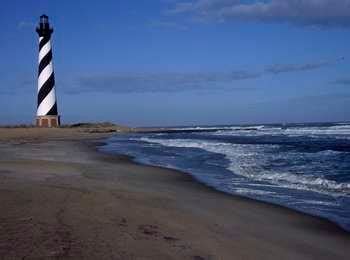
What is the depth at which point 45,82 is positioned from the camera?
45.8 m

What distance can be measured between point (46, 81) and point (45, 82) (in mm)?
142

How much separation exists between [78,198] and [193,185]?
407 centimetres

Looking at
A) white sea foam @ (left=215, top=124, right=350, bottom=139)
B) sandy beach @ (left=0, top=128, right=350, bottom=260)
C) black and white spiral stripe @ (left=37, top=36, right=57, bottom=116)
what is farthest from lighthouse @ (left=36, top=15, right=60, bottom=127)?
sandy beach @ (left=0, top=128, right=350, bottom=260)

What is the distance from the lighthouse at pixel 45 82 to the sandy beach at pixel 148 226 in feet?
122

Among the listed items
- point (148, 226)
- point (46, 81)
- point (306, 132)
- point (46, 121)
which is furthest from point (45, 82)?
point (148, 226)

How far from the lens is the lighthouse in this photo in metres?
45.8

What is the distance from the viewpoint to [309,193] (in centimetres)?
1005

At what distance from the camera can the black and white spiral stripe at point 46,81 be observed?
4575 cm

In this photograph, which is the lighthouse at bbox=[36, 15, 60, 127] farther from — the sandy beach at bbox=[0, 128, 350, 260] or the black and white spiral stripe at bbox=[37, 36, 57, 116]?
the sandy beach at bbox=[0, 128, 350, 260]

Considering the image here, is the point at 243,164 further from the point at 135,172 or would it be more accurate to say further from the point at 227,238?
the point at 227,238

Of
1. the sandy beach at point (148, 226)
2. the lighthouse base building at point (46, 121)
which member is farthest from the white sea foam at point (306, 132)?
the sandy beach at point (148, 226)

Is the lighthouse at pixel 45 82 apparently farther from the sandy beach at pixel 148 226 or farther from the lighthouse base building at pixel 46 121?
the sandy beach at pixel 148 226

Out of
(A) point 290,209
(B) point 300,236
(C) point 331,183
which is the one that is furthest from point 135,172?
(B) point 300,236

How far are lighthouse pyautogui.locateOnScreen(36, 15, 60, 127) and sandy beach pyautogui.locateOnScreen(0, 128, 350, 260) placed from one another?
3730 centimetres
